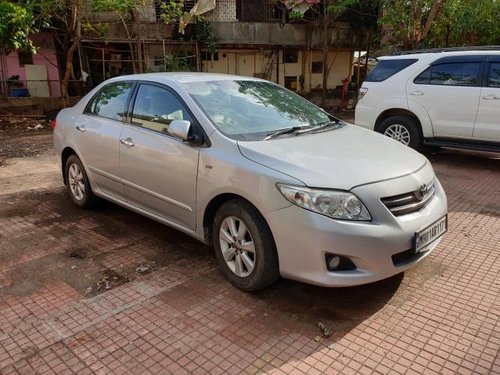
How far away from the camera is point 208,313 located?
3.11m

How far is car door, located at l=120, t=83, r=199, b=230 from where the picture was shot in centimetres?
365

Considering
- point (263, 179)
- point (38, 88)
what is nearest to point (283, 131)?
point (263, 179)

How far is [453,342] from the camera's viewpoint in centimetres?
277

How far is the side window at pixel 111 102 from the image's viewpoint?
4492 millimetres

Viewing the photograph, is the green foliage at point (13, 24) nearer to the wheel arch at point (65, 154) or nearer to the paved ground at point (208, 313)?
the wheel arch at point (65, 154)

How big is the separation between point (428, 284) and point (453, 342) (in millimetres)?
742

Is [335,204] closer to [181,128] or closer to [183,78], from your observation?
[181,128]

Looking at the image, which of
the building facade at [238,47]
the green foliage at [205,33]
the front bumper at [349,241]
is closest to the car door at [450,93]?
the front bumper at [349,241]

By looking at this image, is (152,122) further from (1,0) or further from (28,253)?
(1,0)

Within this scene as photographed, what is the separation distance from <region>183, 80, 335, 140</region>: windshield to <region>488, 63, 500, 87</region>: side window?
12.5 feet

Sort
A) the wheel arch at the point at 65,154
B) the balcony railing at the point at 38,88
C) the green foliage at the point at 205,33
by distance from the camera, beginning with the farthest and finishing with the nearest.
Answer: the green foliage at the point at 205,33, the balcony railing at the point at 38,88, the wheel arch at the point at 65,154

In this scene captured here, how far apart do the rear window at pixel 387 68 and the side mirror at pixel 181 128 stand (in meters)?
5.43

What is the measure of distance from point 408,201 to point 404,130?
4987mm

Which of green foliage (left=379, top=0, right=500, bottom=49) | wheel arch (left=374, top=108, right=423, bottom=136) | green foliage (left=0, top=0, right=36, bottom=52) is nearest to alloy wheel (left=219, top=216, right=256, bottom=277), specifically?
wheel arch (left=374, top=108, right=423, bottom=136)
